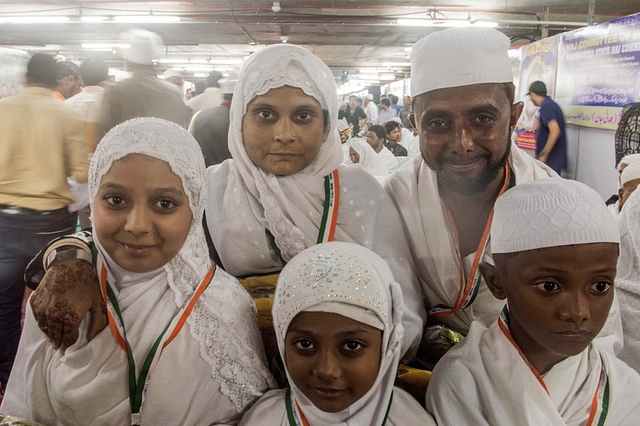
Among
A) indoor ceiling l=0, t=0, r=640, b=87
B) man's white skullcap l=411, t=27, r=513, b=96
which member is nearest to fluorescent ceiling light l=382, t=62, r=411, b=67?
indoor ceiling l=0, t=0, r=640, b=87

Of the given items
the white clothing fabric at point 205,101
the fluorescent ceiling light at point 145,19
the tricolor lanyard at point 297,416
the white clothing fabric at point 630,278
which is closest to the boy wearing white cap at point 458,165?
the white clothing fabric at point 630,278

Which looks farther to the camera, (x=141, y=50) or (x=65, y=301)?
(x=141, y=50)

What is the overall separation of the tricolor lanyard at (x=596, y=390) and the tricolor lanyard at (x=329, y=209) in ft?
2.00

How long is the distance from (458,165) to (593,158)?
5.71 metres

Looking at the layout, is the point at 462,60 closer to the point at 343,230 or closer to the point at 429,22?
the point at 343,230

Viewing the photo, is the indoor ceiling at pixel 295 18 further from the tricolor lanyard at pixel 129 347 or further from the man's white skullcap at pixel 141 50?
the tricolor lanyard at pixel 129 347

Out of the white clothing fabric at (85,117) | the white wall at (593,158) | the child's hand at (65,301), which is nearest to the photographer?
the child's hand at (65,301)

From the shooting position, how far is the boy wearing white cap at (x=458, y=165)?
1560 mm

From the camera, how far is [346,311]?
1.18m

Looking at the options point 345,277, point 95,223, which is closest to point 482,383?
point 345,277

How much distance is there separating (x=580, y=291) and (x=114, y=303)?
118 centimetres

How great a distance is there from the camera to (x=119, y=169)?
1204mm

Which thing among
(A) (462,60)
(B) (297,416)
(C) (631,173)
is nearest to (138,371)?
(B) (297,416)

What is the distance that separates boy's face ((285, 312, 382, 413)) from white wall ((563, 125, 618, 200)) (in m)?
5.70
